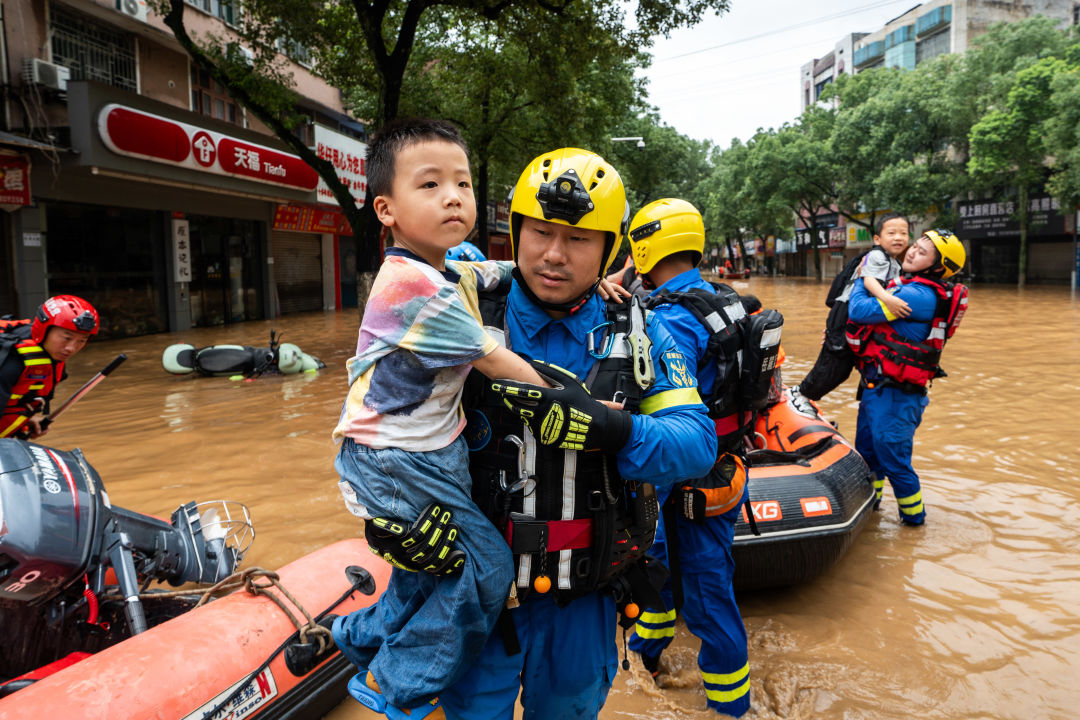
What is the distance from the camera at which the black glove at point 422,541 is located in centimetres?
140

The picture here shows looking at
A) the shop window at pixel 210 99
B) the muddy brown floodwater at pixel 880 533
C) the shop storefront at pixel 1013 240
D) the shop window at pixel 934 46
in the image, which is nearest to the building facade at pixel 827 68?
the shop window at pixel 934 46

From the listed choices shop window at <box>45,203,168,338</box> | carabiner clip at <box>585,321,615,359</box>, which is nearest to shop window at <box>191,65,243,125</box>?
shop window at <box>45,203,168,338</box>

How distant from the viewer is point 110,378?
1059 cm

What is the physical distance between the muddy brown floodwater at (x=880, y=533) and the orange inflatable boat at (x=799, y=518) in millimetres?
276

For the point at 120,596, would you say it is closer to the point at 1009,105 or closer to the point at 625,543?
the point at 625,543

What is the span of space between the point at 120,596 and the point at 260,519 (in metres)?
2.11

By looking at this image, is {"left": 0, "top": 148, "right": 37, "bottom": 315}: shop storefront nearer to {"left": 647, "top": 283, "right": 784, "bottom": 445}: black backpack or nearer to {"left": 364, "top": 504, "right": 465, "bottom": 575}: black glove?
{"left": 647, "top": 283, "right": 784, "bottom": 445}: black backpack

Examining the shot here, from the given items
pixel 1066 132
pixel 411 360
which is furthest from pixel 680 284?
pixel 1066 132

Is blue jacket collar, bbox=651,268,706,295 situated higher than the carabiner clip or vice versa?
blue jacket collar, bbox=651,268,706,295

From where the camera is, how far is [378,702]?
1586mm

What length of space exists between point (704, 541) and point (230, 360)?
31.6 ft

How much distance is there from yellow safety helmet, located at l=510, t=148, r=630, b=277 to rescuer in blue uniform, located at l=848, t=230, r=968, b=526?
344cm

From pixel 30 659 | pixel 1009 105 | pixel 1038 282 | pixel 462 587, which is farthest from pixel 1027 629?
pixel 1038 282

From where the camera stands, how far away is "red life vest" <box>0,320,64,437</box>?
377 cm
